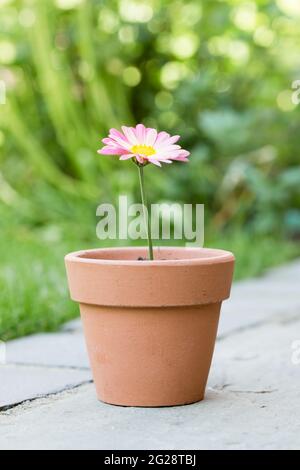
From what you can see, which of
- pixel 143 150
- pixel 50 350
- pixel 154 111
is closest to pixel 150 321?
pixel 143 150

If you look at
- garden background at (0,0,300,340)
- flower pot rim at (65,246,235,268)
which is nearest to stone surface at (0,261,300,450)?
flower pot rim at (65,246,235,268)

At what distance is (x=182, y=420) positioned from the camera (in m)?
1.99

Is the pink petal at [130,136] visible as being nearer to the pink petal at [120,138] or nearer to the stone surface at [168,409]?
the pink petal at [120,138]

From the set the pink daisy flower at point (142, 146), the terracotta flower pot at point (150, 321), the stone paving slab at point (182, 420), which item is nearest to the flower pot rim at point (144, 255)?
the terracotta flower pot at point (150, 321)

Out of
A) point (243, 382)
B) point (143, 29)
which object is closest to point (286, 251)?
point (143, 29)

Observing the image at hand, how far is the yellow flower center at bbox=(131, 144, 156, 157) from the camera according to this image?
6.89ft

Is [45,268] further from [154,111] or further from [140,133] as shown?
[154,111]

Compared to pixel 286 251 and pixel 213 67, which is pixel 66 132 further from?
pixel 286 251

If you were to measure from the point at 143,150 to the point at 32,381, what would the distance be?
2.32 ft

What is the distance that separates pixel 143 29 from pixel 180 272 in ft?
13.6

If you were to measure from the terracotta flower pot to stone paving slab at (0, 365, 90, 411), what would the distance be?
19cm

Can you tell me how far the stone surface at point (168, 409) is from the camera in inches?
72.1

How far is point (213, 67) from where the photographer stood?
5988mm

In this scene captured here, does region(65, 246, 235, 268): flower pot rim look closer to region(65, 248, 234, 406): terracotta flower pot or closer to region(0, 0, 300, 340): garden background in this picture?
region(65, 248, 234, 406): terracotta flower pot
